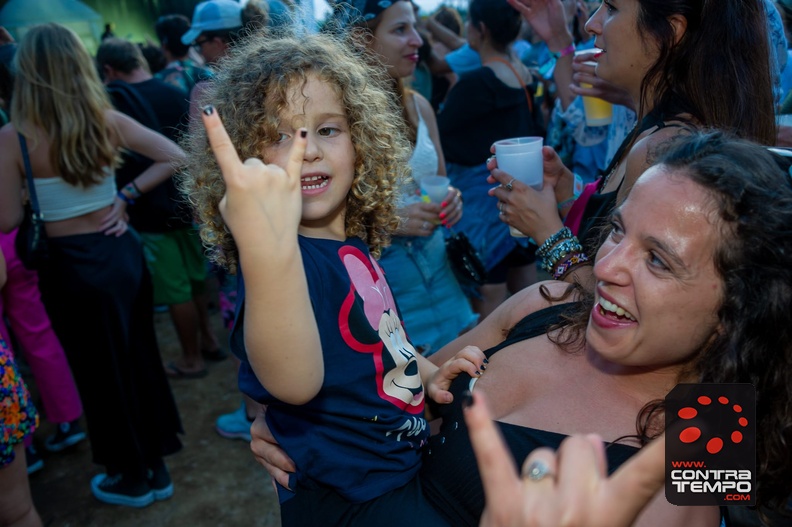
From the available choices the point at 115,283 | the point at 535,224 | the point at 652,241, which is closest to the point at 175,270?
the point at 115,283

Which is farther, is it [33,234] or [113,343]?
[113,343]

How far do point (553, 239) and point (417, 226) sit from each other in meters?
0.98

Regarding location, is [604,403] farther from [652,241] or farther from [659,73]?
[659,73]

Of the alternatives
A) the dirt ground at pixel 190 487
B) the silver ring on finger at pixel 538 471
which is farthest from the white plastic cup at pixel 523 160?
the dirt ground at pixel 190 487

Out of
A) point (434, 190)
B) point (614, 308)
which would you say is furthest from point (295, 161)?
point (434, 190)

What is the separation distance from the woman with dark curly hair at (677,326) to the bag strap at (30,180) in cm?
229

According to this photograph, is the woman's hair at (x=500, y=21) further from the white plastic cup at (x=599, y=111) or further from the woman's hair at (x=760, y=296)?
the woman's hair at (x=760, y=296)

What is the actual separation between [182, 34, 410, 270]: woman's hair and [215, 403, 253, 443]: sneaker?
2.50m

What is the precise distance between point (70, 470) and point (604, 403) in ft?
11.5

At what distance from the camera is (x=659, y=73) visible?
1.99 metres

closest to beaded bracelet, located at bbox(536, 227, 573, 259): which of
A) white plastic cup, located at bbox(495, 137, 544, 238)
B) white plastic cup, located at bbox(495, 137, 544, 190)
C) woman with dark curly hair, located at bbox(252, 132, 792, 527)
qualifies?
white plastic cup, located at bbox(495, 137, 544, 238)

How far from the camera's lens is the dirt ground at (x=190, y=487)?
337cm

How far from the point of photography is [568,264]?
6.70 feet

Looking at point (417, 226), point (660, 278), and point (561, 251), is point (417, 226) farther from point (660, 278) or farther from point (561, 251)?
point (660, 278)
